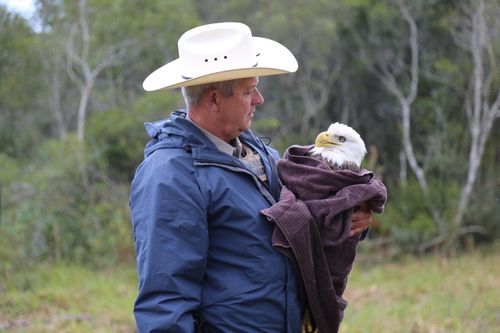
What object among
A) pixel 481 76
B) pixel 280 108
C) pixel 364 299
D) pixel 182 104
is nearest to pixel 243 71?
pixel 364 299

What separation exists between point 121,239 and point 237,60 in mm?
7705

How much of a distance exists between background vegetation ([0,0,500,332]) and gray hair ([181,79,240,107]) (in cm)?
431

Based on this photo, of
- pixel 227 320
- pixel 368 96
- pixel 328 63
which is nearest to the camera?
pixel 227 320

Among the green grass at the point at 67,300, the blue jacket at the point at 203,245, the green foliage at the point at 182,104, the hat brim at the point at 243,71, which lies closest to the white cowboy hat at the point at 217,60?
the hat brim at the point at 243,71

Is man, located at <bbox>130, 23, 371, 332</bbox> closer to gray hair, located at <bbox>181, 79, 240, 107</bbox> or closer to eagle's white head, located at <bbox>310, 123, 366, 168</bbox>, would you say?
gray hair, located at <bbox>181, 79, 240, 107</bbox>

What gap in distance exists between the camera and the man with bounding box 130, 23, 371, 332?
2.32 m

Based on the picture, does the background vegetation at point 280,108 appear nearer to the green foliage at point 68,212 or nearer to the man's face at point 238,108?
the green foliage at point 68,212

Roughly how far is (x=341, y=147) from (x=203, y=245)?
691 mm

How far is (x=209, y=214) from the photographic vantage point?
2434 millimetres

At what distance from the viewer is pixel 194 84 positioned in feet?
8.21

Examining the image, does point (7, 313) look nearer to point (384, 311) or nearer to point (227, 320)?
point (384, 311)

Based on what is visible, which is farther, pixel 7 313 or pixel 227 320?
pixel 7 313

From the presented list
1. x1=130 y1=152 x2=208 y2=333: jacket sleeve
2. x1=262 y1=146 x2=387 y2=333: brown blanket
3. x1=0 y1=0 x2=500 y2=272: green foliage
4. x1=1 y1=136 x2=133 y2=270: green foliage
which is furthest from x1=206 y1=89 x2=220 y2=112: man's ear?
x1=1 y1=136 x2=133 y2=270: green foliage

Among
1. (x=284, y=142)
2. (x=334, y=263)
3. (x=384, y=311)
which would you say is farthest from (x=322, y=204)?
(x=284, y=142)
